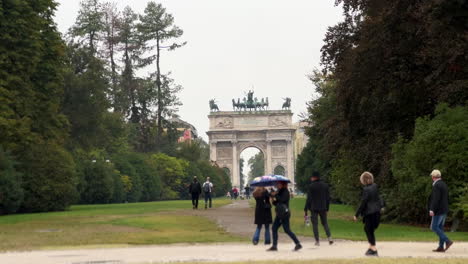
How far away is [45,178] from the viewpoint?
4619 centimetres

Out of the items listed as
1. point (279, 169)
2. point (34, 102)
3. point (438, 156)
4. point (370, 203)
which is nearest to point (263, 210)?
point (370, 203)

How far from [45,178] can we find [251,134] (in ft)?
309

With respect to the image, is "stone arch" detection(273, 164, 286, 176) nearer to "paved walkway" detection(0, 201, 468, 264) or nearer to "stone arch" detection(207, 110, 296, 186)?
"stone arch" detection(207, 110, 296, 186)

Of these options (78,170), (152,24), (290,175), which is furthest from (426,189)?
(290,175)

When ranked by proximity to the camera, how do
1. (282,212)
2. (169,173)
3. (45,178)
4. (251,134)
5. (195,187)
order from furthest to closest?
1. (251,134)
2. (169,173)
3. (45,178)
4. (195,187)
5. (282,212)

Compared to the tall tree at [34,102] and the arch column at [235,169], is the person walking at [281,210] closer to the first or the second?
the tall tree at [34,102]

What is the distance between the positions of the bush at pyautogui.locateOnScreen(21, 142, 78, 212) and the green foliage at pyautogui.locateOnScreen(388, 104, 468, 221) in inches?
913

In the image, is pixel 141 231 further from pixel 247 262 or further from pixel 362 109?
pixel 247 262

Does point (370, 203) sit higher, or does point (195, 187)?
point (195, 187)

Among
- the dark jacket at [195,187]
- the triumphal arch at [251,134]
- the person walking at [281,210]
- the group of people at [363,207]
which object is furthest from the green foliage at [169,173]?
the person walking at [281,210]

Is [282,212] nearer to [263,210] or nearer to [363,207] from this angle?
[263,210]

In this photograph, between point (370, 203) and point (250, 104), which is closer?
point (370, 203)

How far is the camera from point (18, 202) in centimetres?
4316

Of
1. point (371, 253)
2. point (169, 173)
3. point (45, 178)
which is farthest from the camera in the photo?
point (169, 173)
